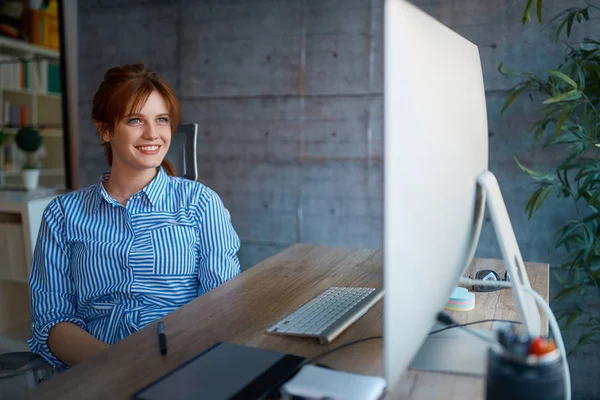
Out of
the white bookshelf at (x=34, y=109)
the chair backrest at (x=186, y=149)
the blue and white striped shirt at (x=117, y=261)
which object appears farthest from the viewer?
the white bookshelf at (x=34, y=109)

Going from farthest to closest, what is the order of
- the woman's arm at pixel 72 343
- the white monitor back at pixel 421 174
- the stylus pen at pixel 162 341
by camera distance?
1. the woman's arm at pixel 72 343
2. the stylus pen at pixel 162 341
3. the white monitor back at pixel 421 174

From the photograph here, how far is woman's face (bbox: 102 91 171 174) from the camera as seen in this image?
155 cm

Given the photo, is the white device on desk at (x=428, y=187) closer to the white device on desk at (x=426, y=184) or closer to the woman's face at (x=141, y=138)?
the white device on desk at (x=426, y=184)

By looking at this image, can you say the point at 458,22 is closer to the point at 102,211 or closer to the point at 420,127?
the point at 102,211

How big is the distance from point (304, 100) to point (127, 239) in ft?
6.25

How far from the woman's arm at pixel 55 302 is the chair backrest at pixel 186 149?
0.74 meters

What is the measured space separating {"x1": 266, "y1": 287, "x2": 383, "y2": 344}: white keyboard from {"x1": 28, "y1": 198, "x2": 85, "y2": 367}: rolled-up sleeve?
0.66 meters

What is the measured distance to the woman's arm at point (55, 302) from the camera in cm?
135

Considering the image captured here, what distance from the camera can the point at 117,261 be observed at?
1.49 metres

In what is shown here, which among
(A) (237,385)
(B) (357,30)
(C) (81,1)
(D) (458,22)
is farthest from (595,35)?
(C) (81,1)

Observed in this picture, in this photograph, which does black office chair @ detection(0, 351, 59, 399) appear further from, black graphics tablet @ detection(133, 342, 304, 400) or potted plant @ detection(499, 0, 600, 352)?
potted plant @ detection(499, 0, 600, 352)

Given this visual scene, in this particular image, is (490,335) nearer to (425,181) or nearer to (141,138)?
(425,181)

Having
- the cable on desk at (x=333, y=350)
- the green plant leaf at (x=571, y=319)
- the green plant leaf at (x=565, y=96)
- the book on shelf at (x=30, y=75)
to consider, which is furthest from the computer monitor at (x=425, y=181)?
the book on shelf at (x=30, y=75)

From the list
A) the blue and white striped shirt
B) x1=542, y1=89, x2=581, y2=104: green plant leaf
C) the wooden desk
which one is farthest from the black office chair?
x1=542, y1=89, x2=581, y2=104: green plant leaf
